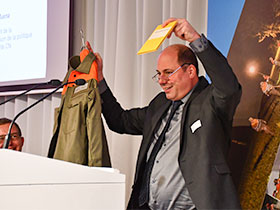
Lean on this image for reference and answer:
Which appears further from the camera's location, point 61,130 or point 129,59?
point 129,59

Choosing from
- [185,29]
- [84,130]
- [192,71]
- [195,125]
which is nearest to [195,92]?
[192,71]

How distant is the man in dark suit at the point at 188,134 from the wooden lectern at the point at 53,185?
522 millimetres

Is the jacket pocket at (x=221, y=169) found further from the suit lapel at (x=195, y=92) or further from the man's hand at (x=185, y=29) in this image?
the man's hand at (x=185, y=29)

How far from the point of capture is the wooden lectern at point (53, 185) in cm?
113

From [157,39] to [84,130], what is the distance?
2.56 ft

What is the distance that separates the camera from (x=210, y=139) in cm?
187

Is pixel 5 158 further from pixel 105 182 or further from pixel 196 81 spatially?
pixel 196 81

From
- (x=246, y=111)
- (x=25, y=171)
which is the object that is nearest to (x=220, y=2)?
(x=246, y=111)

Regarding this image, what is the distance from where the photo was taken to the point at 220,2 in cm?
246

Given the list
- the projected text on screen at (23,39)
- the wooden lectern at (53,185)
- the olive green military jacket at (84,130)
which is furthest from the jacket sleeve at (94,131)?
the projected text on screen at (23,39)

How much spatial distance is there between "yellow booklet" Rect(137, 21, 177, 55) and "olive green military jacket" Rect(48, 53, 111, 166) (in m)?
0.60

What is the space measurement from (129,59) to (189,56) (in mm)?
860

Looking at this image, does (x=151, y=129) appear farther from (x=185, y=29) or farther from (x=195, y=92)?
(x=185, y=29)

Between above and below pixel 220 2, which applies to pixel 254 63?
below
